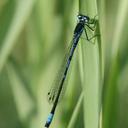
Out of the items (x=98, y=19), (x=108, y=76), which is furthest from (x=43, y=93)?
(x=98, y=19)

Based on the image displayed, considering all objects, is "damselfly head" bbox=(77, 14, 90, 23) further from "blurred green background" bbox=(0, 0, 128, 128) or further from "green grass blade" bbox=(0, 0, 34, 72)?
"green grass blade" bbox=(0, 0, 34, 72)

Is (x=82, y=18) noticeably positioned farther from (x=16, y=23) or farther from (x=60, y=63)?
(x=16, y=23)

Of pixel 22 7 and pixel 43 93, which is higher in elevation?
pixel 22 7

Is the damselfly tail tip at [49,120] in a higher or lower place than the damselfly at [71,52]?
lower

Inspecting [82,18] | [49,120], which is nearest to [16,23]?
[82,18]

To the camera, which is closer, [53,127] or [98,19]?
[98,19]

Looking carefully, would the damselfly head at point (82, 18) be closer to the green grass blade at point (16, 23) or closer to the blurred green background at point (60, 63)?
the blurred green background at point (60, 63)

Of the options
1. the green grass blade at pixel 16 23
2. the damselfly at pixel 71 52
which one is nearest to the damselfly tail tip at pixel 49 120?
the damselfly at pixel 71 52

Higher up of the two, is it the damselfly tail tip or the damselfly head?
the damselfly head

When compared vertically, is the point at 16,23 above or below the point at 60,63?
above

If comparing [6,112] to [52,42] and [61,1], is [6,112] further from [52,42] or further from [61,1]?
[61,1]

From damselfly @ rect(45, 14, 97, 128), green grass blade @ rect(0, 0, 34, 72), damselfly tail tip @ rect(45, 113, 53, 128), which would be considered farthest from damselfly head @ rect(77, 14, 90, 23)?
damselfly tail tip @ rect(45, 113, 53, 128)
